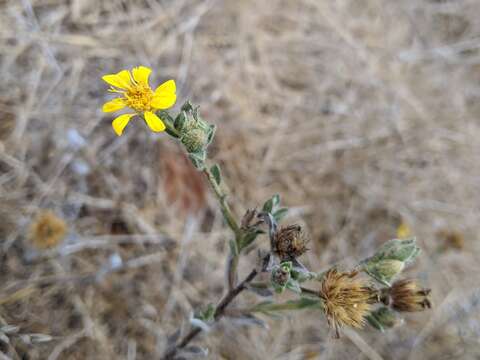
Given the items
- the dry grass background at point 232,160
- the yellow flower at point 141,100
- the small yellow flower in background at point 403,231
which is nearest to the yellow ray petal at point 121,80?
the yellow flower at point 141,100

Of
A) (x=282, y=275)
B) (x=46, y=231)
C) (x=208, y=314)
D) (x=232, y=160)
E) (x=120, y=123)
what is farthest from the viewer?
(x=232, y=160)

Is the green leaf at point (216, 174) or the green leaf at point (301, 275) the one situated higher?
the green leaf at point (216, 174)

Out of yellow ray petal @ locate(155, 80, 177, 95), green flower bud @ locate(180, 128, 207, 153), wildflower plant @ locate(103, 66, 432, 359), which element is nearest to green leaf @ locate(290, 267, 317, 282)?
wildflower plant @ locate(103, 66, 432, 359)

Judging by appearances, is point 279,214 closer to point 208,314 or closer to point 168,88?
point 208,314

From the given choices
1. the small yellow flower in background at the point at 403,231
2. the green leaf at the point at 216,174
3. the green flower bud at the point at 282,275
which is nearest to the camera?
the green flower bud at the point at 282,275

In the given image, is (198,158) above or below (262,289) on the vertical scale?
above

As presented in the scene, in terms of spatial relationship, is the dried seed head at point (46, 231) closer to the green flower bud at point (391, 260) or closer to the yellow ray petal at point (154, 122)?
the yellow ray petal at point (154, 122)

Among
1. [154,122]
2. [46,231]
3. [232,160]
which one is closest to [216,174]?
[154,122]

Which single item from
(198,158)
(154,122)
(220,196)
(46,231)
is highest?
(154,122)
